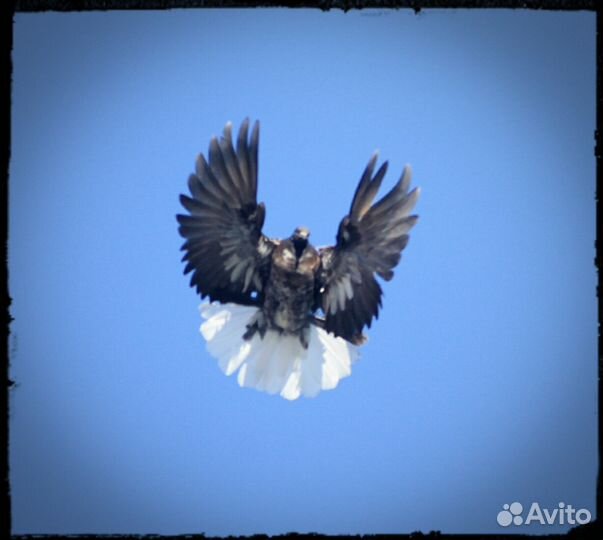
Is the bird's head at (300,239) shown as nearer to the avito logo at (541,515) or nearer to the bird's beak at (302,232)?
the bird's beak at (302,232)

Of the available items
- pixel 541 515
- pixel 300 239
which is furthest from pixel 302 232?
pixel 541 515

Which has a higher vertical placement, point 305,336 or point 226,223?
point 226,223

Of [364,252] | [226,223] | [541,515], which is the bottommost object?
[541,515]

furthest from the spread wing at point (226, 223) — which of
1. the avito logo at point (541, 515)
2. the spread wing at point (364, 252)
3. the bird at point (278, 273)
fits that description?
the avito logo at point (541, 515)

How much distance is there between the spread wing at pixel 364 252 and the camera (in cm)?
927

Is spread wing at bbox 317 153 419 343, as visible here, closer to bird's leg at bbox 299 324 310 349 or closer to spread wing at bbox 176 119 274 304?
bird's leg at bbox 299 324 310 349

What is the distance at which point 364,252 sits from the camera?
935 centimetres

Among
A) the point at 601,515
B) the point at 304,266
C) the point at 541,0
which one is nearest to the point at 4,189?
the point at 304,266

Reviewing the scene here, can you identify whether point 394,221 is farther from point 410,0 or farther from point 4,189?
point 4,189

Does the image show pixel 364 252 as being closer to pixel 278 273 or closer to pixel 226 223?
pixel 278 273

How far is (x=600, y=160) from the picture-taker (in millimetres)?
7855

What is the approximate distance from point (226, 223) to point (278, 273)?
522 mm

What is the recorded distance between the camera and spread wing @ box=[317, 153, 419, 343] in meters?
9.27

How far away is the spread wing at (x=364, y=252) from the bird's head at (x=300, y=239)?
0.19m
